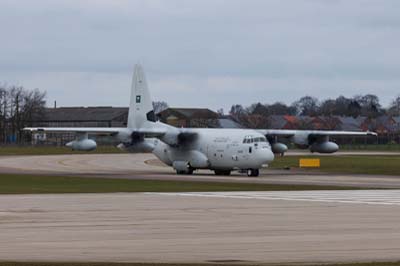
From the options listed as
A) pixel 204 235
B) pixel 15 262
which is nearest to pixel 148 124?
pixel 204 235

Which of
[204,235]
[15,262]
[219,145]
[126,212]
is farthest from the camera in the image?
[219,145]

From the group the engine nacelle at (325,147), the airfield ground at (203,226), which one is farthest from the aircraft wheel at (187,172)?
the airfield ground at (203,226)

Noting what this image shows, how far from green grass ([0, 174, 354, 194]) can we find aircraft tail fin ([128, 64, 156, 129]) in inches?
560

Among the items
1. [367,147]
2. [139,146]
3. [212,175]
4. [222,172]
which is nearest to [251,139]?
[212,175]

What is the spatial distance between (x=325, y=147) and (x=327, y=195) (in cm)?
3069

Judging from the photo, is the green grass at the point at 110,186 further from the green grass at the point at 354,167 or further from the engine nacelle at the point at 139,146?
the green grass at the point at 354,167

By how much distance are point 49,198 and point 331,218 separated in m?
12.2

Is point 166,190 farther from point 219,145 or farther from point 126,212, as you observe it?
point 219,145

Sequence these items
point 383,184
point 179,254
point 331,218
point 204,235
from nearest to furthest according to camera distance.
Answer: point 179,254 < point 204,235 < point 331,218 < point 383,184

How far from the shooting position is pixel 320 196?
1534 inches

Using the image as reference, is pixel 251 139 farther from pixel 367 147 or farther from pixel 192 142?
pixel 367 147

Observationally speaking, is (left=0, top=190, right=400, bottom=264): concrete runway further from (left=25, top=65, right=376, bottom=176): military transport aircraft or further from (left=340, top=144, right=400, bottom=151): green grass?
(left=340, top=144, right=400, bottom=151): green grass

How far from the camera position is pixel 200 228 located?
25.2 metres

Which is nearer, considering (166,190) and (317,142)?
(166,190)
